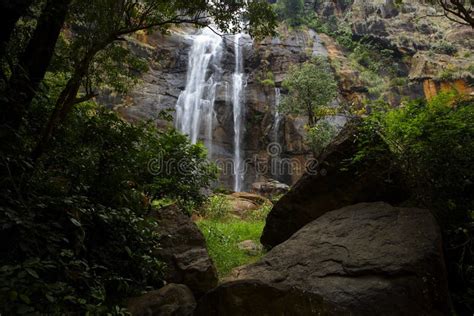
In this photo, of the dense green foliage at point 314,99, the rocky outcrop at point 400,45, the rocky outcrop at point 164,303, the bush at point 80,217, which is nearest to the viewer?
the bush at point 80,217

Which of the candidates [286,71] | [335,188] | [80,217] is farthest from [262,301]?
[286,71]

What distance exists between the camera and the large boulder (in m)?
6.35

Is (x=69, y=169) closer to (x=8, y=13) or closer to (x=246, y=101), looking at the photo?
(x=8, y=13)

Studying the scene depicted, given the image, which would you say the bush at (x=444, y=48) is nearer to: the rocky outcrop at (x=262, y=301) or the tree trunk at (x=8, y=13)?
the rocky outcrop at (x=262, y=301)

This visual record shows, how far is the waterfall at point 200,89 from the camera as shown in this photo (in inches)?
990

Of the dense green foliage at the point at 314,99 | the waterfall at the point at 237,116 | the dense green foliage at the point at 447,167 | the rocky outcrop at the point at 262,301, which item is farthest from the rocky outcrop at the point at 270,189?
the rocky outcrop at the point at 262,301

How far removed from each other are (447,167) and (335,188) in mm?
2214

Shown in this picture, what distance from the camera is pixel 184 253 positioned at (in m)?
6.21

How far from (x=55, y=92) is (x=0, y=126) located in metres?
2.84

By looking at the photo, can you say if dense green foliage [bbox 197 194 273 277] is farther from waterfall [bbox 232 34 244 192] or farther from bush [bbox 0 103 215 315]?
waterfall [bbox 232 34 244 192]

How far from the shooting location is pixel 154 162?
6898 millimetres

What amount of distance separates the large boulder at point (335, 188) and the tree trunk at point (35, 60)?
4.87m

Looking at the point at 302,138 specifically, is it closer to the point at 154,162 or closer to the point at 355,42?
the point at 355,42

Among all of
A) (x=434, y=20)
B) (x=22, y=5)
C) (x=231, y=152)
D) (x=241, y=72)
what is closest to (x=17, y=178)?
(x=22, y=5)
